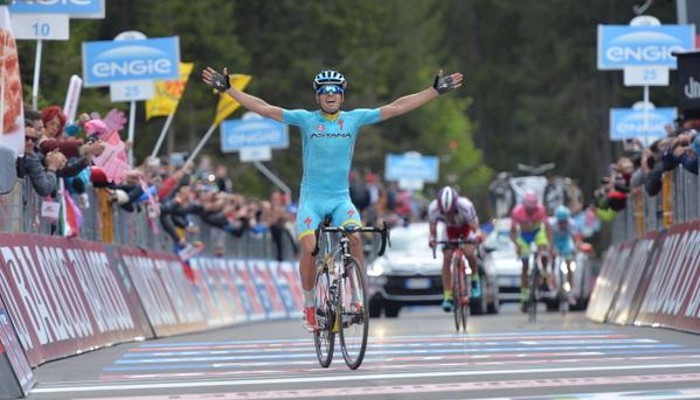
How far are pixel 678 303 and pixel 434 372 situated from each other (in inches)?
294

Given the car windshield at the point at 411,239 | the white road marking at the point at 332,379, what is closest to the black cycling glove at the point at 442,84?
the white road marking at the point at 332,379

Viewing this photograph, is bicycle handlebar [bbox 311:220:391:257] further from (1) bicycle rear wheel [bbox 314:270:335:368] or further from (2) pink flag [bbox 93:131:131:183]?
(2) pink flag [bbox 93:131:131:183]

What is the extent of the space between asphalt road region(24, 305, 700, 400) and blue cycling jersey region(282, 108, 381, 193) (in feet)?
4.41

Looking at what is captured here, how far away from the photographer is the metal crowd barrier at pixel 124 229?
728 inches

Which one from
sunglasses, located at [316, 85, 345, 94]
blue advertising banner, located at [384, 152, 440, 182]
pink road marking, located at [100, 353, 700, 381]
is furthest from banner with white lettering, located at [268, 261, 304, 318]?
blue advertising banner, located at [384, 152, 440, 182]

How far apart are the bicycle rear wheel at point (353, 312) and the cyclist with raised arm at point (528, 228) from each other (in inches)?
635

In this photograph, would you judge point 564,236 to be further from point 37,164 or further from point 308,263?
point 308,263

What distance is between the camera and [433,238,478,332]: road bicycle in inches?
1015

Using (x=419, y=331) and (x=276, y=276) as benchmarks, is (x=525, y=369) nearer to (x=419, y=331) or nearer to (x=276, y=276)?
(x=419, y=331)

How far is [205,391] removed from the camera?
537 inches

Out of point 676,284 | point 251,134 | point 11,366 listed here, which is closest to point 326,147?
point 11,366

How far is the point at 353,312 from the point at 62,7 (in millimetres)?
10977

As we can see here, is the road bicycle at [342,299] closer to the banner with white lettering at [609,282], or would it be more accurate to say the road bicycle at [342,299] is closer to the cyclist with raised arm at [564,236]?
the banner with white lettering at [609,282]

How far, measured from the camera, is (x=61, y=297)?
1948cm
